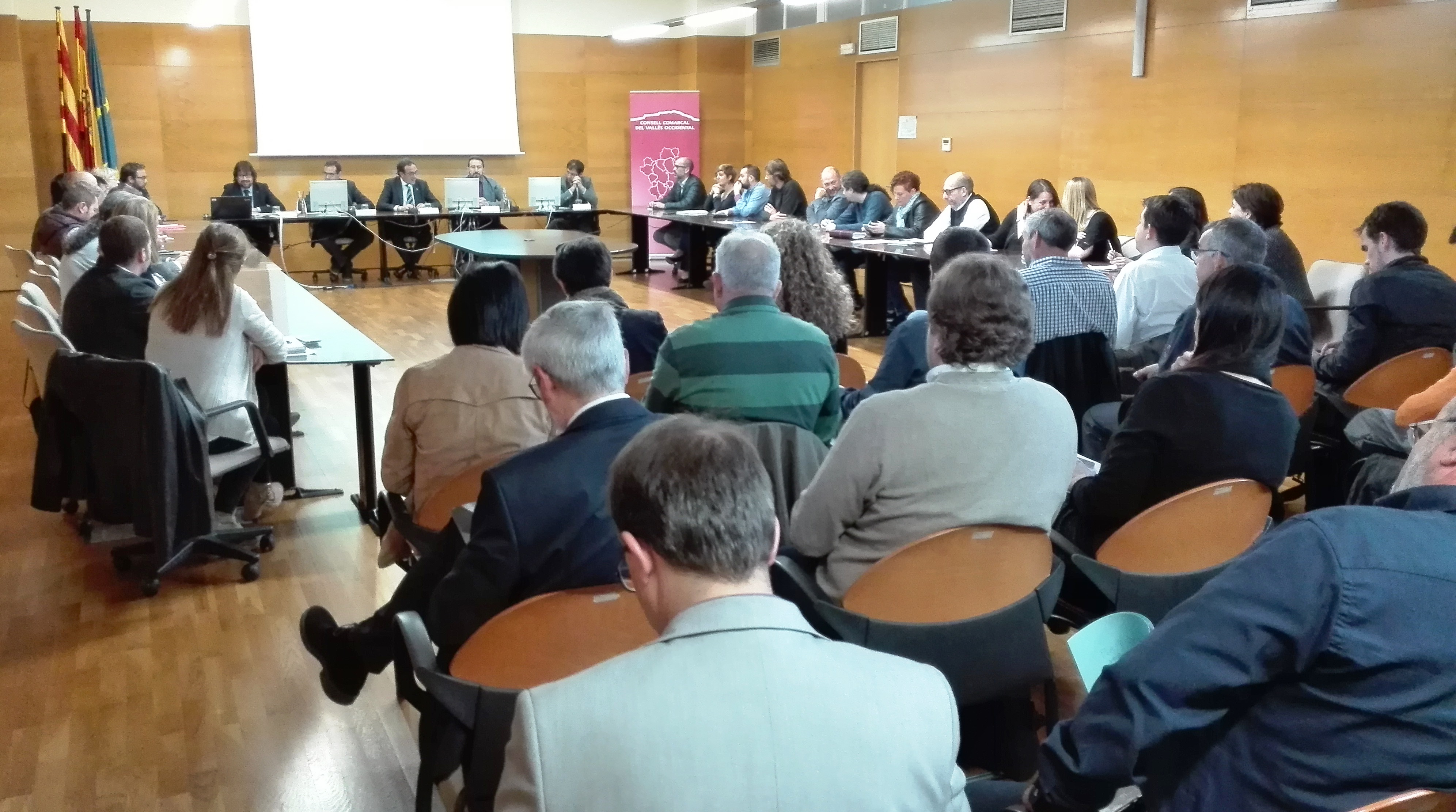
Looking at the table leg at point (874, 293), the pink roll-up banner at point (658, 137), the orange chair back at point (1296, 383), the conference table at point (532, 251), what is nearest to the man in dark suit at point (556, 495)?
the orange chair back at point (1296, 383)

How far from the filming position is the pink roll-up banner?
43.3 ft

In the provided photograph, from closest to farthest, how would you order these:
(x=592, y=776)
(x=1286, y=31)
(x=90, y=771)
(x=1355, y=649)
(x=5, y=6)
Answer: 1. (x=592, y=776)
2. (x=1355, y=649)
3. (x=90, y=771)
4. (x=1286, y=31)
5. (x=5, y=6)

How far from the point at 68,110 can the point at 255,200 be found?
70.8 inches

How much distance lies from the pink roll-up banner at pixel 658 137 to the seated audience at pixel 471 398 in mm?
10151

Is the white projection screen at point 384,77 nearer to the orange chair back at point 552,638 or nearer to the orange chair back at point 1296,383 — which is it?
the orange chair back at point 1296,383

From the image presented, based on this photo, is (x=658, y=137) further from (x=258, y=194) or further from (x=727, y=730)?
(x=727, y=730)

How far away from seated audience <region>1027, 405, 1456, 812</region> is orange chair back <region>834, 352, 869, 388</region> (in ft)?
8.31

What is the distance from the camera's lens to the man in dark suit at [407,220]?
11500 millimetres

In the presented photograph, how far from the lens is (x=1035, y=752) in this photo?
239 centimetres

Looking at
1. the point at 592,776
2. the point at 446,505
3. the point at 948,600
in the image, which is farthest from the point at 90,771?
the point at 592,776

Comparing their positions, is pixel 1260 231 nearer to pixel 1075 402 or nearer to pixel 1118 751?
pixel 1075 402

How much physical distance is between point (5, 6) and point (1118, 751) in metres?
12.4

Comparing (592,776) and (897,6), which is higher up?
(897,6)

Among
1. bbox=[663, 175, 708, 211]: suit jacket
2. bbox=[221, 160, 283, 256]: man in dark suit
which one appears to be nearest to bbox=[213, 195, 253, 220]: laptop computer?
bbox=[221, 160, 283, 256]: man in dark suit
